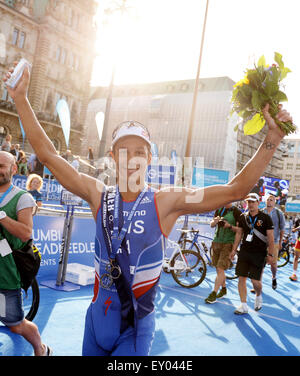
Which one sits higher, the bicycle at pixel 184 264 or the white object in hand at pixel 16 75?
the white object in hand at pixel 16 75

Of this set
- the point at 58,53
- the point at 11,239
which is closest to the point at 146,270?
the point at 11,239

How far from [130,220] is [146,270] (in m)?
0.31

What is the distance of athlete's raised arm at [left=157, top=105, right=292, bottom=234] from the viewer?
2051 mm

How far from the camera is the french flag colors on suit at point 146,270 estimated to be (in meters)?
2.05

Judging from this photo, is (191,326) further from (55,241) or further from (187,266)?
(55,241)

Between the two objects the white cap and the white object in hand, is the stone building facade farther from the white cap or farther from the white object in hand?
the white cap

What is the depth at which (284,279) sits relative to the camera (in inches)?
491

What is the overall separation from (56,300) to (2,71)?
35274 millimetres

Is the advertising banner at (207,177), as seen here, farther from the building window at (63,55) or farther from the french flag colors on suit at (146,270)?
the building window at (63,55)

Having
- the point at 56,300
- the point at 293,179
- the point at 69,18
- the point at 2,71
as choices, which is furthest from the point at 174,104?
the point at 56,300

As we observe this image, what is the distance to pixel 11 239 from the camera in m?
3.58

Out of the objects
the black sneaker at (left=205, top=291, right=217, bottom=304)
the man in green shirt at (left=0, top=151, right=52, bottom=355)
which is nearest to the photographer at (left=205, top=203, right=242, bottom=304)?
the black sneaker at (left=205, top=291, right=217, bottom=304)

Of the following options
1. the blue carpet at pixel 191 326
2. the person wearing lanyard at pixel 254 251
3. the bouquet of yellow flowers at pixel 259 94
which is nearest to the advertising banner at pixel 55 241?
the blue carpet at pixel 191 326

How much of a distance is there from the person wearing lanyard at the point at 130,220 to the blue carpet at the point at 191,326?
283 cm
